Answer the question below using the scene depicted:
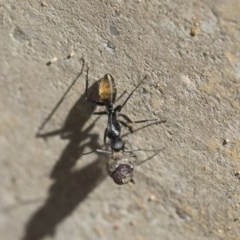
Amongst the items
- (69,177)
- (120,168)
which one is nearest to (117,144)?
(120,168)

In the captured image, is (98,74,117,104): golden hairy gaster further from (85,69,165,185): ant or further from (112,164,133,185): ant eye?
(112,164,133,185): ant eye

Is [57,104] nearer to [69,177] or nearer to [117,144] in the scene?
[117,144]

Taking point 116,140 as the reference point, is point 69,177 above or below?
below

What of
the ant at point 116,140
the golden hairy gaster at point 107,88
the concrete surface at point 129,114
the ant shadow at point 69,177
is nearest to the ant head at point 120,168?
the ant at point 116,140

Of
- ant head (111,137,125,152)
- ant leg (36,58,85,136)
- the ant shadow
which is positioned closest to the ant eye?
ant head (111,137,125,152)

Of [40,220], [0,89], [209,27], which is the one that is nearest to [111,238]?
[40,220]

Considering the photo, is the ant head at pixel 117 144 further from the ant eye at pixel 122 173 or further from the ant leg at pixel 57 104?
the ant leg at pixel 57 104
